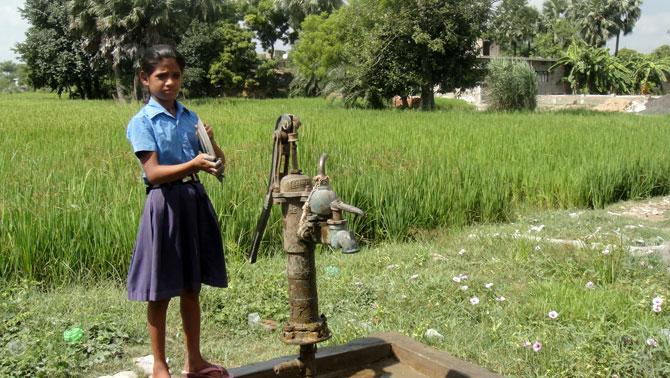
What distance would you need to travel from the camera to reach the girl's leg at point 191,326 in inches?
79.7

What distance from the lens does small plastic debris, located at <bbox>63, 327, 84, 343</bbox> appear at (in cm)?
258

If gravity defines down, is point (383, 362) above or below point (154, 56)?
below

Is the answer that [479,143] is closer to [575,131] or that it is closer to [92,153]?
[575,131]

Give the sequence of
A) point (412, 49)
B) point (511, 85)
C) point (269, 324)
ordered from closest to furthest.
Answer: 1. point (269, 324)
2. point (412, 49)
3. point (511, 85)

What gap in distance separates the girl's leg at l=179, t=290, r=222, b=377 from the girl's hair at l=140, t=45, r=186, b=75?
673 millimetres

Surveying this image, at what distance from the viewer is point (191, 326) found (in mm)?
2043

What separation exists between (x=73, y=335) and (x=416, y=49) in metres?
15.8

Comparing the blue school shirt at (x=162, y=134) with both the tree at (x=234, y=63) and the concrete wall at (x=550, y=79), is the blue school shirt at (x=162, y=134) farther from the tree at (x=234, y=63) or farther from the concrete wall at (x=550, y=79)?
the concrete wall at (x=550, y=79)

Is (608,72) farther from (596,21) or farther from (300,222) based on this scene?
(300,222)

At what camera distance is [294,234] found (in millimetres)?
1741

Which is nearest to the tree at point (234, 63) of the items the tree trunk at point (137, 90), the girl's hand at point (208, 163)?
the tree trunk at point (137, 90)

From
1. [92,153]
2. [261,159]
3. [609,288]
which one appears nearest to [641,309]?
[609,288]

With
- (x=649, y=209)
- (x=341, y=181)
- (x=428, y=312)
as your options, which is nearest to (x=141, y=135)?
(x=428, y=312)

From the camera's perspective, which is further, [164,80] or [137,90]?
[137,90]
